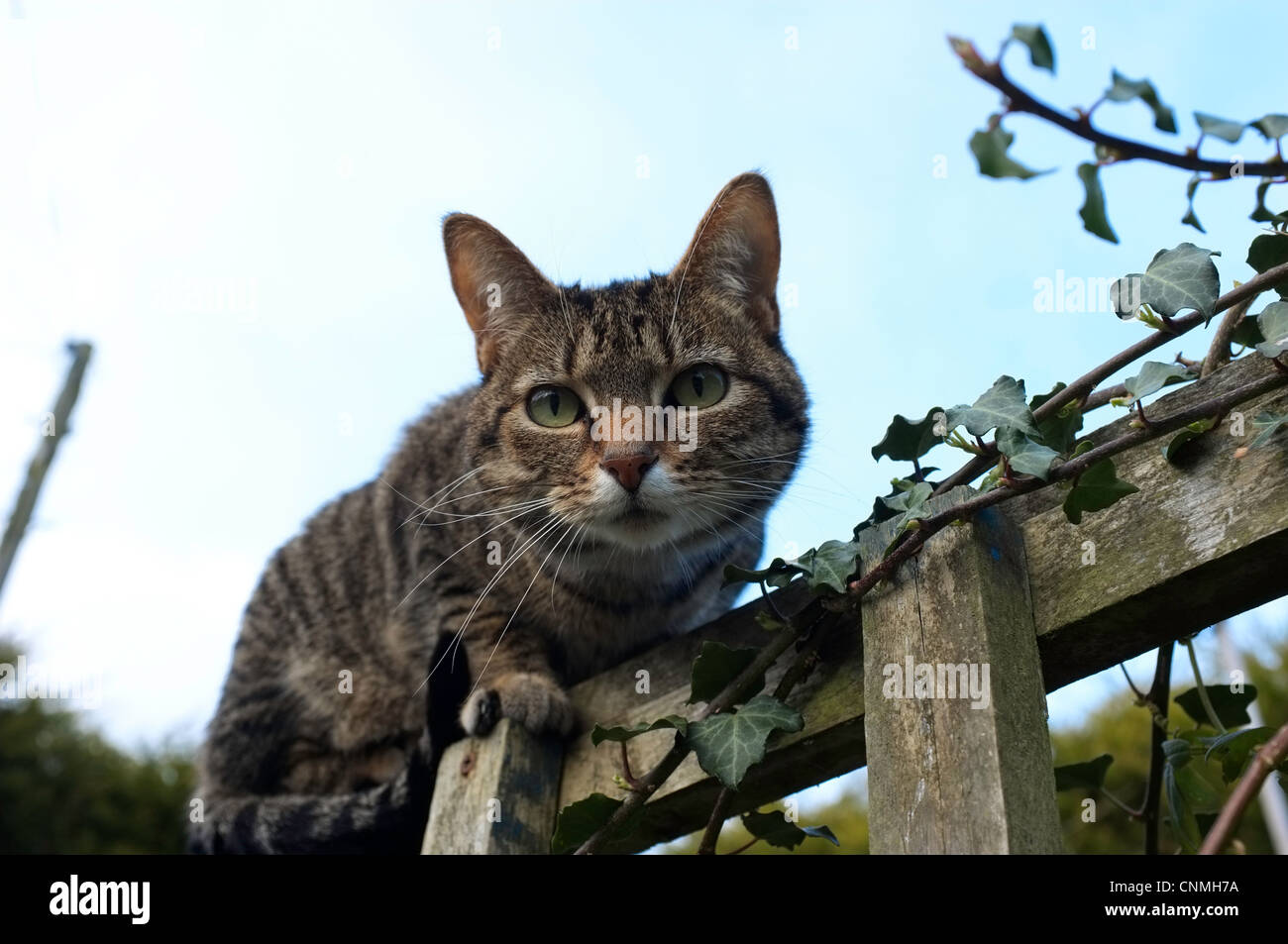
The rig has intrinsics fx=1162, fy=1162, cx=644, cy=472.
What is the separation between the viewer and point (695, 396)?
9.11ft

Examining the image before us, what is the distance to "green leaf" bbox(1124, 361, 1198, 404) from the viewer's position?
60.7 inches

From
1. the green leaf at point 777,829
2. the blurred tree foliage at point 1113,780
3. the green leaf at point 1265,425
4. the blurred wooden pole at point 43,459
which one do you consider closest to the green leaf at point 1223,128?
the green leaf at point 1265,425

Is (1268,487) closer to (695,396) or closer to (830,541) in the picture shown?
(830,541)

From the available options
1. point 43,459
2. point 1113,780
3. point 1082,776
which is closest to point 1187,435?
point 1082,776

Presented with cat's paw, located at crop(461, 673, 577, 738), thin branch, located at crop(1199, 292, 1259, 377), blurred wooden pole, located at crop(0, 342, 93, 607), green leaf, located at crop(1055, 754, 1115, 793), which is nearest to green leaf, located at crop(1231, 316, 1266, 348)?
thin branch, located at crop(1199, 292, 1259, 377)

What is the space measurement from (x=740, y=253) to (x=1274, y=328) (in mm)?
1617

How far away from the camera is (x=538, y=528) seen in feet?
9.13

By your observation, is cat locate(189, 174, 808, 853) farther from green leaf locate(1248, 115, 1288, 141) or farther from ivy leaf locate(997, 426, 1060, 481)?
green leaf locate(1248, 115, 1288, 141)

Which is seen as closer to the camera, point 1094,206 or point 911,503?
point 1094,206

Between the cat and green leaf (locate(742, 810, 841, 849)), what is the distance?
2.16 ft

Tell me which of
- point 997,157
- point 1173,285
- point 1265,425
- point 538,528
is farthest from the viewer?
point 538,528

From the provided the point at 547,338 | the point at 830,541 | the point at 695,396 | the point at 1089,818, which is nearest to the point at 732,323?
the point at 695,396

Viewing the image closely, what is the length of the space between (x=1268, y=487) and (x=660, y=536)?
1382 mm

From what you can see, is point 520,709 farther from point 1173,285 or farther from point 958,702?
point 1173,285
